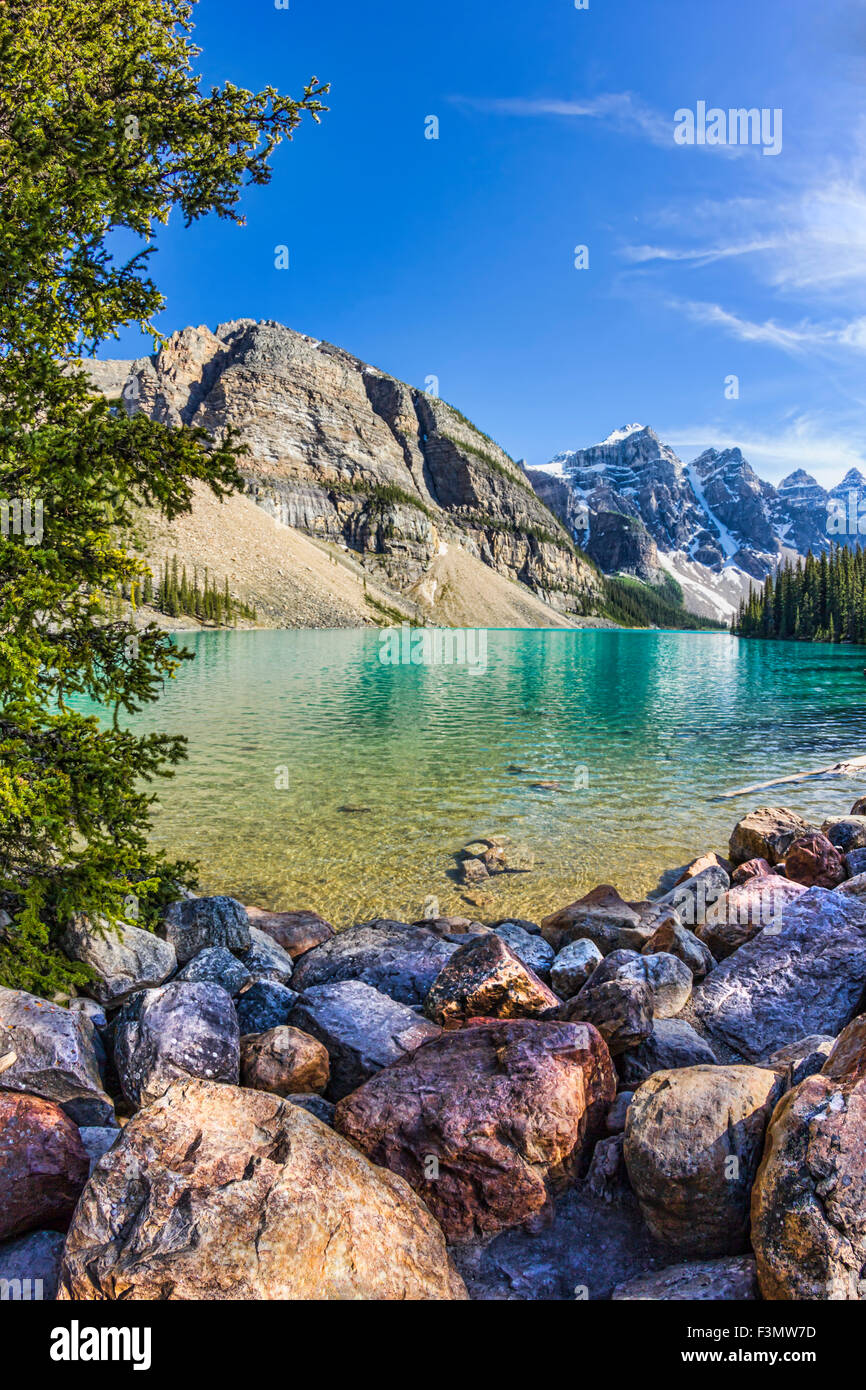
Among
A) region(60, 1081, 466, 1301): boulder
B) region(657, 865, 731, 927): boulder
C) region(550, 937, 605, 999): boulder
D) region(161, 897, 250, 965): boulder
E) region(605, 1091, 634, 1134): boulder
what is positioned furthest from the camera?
region(657, 865, 731, 927): boulder

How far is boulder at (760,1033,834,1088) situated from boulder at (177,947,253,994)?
18.6ft

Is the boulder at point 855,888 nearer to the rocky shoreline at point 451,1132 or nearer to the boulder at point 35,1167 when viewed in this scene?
the rocky shoreline at point 451,1132

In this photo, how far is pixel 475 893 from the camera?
575 inches

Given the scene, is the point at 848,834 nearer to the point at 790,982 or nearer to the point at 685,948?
the point at 685,948

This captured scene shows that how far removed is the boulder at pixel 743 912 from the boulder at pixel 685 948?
0.54 meters

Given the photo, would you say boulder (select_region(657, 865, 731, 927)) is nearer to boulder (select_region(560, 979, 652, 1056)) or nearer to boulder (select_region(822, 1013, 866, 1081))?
boulder (select_region(560, 979, 652, 1056))

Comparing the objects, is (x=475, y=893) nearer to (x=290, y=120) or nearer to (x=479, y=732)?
(x=290, y=120)

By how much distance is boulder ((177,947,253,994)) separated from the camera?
7.87m

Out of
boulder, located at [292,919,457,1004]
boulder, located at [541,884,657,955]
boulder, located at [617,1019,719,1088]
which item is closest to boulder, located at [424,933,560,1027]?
boulder, located at [617,1019,719,1088]

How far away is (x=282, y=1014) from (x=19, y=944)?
2835 millimetres

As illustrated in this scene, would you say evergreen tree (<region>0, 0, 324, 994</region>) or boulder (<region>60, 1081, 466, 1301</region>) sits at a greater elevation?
evergreen tree (<region>0, 0, 324, 994</region>)

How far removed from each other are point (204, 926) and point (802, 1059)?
24.2 feet

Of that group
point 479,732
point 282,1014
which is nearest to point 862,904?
point 282,1014

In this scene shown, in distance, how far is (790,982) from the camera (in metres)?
7.46
